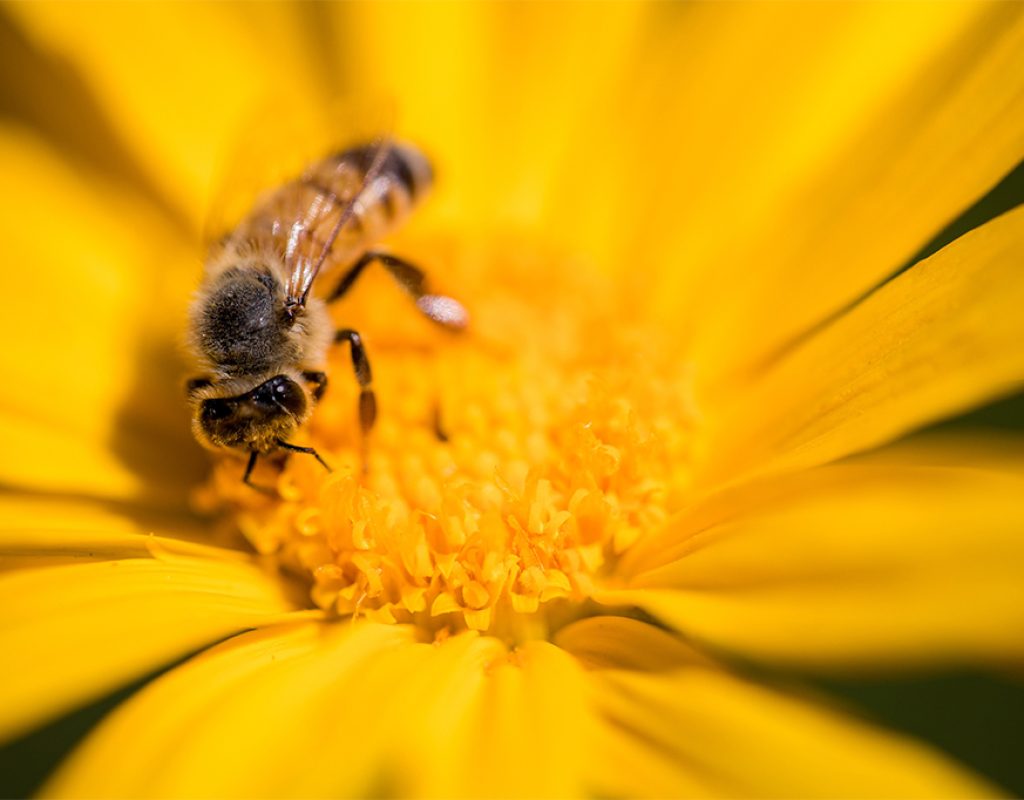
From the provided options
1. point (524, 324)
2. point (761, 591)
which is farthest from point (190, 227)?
point (761, 591)

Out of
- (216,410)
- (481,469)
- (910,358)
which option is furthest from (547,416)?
(910,358)

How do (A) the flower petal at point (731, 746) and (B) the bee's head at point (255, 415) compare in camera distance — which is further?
(B) the bee's head at point (255, 415)

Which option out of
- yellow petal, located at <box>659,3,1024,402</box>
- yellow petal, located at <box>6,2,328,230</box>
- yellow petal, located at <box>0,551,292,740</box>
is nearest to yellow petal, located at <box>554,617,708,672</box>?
yellow petal, located at <box>0,551,292,740</box>

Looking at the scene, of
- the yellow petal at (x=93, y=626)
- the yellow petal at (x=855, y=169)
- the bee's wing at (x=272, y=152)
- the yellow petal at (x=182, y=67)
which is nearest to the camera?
the yellow petal at (x=93, y=626)

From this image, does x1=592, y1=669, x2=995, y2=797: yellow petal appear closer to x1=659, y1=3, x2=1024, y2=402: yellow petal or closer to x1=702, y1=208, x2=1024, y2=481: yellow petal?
x1=702, y1=208, x2=1024, y2=481: yellow petal

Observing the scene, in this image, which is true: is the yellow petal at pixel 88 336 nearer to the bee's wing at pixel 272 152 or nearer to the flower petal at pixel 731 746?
the bee's wing at pixel 272 152

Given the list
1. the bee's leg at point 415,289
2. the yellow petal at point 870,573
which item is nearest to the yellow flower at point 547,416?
Result: the yellow petal at point 870,573

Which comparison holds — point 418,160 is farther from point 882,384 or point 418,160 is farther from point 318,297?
point 882,384
